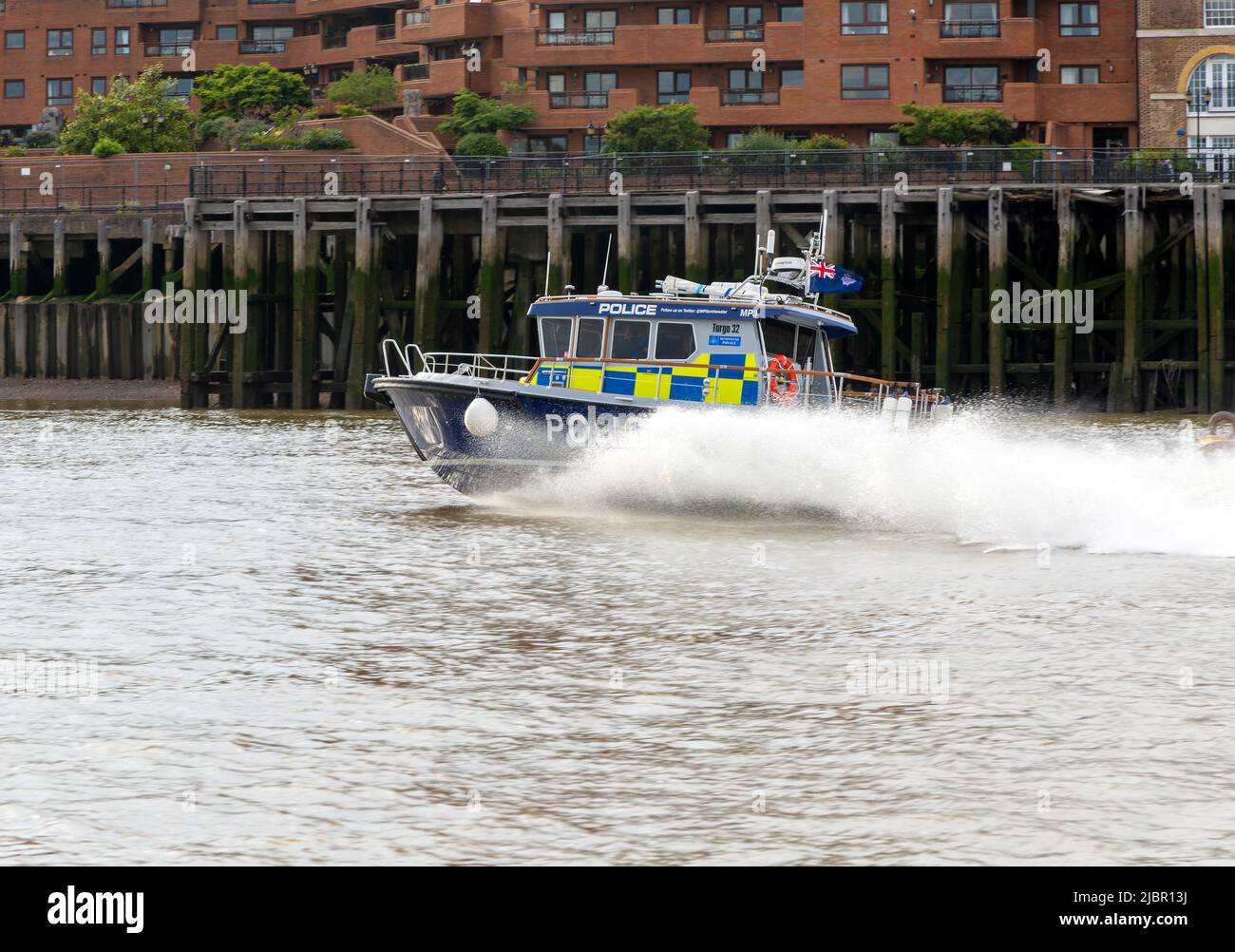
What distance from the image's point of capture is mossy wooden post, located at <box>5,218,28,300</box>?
62.2m

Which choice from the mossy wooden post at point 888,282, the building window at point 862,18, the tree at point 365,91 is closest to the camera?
the mossy wooden post at point 888,282

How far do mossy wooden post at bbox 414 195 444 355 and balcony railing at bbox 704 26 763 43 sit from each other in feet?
106

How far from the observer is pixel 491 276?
157 feet

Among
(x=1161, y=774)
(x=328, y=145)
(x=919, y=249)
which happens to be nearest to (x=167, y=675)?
(x=1161, y=774)

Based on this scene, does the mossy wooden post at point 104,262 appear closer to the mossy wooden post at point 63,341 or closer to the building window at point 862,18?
the mossy wooden post at point 63,341

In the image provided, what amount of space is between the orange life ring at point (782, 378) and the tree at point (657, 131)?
48.5 metres

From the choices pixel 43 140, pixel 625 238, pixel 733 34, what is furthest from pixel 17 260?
pixel 733 34

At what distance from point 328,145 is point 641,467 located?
5676 centimetres

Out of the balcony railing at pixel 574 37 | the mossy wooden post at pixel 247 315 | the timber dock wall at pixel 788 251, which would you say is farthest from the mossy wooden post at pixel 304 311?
the balcony railing at pixel 574 37

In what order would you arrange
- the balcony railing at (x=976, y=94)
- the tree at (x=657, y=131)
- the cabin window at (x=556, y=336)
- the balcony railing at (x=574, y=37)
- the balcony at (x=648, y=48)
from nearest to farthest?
the cabin window at (x=556, y=336) → the tree at (x=657, y=131) → the balcony railing at (x=976, y=94) → the balcony at (x=648, y=48) → the balcony railing at (x=574, y=37)

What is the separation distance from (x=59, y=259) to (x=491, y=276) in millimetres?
20689

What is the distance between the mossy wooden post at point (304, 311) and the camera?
4884cm

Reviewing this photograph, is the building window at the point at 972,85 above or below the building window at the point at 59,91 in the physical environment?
below

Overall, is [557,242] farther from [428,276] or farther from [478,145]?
[478,145]
